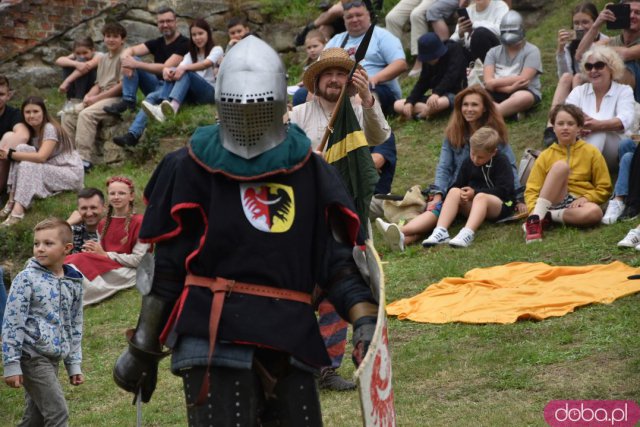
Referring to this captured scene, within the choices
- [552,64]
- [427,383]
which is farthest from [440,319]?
[552,64]


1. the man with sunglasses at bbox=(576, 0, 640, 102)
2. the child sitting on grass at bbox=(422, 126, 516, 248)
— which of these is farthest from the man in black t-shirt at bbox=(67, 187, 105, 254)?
the man with sunglasses at bbox=(576, 0, 640, 102)

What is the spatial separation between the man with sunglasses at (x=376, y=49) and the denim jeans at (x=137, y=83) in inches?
112

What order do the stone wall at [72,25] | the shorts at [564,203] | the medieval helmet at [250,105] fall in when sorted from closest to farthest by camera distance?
the medieval helmet at [250,105] < the shorts at [564,203] < the stone wall at [72,25]

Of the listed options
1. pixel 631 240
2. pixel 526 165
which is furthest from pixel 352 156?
pixel 526 165

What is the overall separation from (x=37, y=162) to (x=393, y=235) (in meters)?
4.34

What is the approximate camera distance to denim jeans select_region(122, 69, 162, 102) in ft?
46.3

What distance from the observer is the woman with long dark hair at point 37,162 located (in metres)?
12.1

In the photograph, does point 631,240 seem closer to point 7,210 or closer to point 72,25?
point 7,210

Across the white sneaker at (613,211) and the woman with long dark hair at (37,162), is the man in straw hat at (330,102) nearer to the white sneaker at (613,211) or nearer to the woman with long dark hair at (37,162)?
the white sneaker at (613,211)

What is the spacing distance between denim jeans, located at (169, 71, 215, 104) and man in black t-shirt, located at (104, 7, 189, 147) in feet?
0.70

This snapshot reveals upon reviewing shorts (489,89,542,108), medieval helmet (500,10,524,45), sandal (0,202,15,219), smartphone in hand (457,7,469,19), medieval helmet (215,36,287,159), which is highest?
medieval helmet (215,36,287,159)

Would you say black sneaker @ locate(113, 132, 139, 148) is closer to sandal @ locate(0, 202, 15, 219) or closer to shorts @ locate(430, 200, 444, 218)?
sandal @ locate(0, 202, 15, 219)

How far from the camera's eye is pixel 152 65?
551 inches

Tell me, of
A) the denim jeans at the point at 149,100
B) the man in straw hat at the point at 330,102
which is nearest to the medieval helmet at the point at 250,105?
the man in straw hat at the point at 330,102
